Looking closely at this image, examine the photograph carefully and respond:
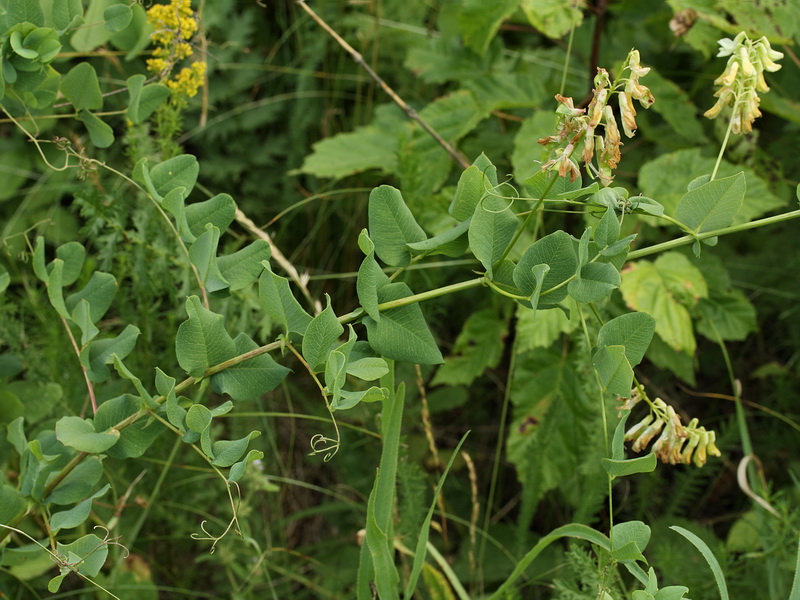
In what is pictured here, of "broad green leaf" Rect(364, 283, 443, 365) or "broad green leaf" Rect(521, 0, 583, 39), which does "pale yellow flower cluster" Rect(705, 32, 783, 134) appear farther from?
"broad green leaf" Rect(521, 0, 583, 39)

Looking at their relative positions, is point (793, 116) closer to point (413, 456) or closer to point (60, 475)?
point (413, 456)

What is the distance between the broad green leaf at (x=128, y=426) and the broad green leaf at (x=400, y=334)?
224 mm

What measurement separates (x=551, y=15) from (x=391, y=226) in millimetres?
984

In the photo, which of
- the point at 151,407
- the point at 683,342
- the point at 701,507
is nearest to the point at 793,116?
the point at 683,342

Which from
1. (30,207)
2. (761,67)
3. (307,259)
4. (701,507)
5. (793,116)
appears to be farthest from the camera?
(30,207)

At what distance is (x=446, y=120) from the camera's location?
1653 mm

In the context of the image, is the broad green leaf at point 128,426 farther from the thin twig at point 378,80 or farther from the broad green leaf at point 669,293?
the broad green leaf at point 669,293

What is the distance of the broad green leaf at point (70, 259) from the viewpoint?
0.88m

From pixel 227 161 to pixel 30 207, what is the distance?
532 mm

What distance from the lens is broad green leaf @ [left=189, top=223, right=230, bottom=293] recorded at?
72cm

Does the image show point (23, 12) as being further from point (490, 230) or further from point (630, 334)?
point (630, 334)

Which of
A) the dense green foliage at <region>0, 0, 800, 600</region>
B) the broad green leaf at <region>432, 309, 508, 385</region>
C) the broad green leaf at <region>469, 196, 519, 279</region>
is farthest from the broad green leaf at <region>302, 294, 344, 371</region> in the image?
the broad green leaf at <region>432, 309, 508, 385</region>

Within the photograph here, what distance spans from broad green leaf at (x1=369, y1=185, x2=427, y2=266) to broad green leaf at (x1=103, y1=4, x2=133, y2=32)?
0.38 metres

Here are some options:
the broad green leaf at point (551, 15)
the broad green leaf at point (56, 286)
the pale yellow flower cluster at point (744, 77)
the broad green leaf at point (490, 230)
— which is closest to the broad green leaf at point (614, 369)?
the broad green leaf at point (490, 230)
